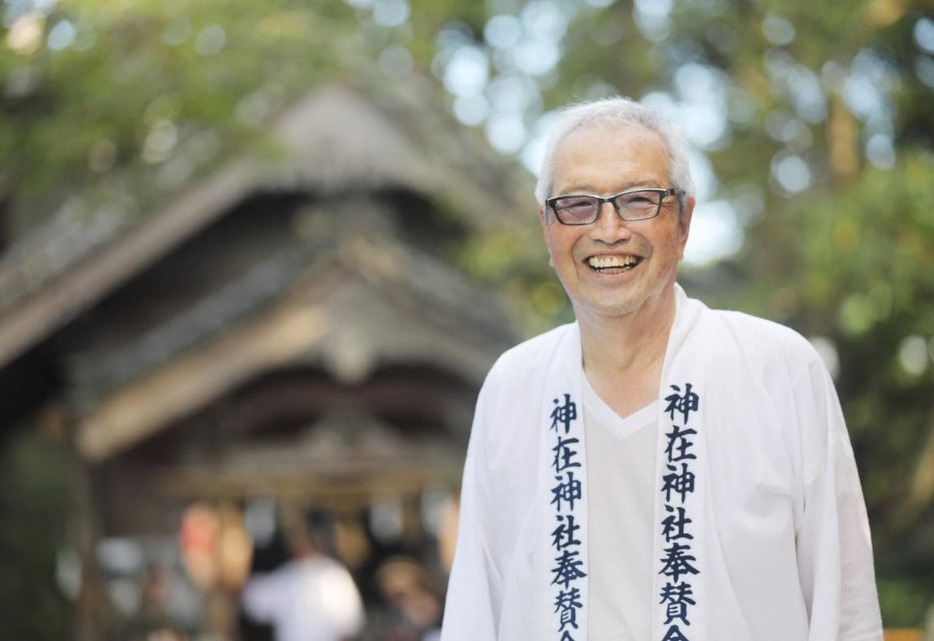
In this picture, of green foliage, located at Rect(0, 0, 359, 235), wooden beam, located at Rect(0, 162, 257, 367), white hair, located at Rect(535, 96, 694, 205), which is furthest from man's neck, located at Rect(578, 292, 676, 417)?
wooden beam, located at Rect(0, 162, 257, 367)

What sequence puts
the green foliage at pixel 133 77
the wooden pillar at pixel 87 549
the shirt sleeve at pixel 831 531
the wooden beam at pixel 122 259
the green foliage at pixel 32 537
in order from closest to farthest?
the shirt sleeve at pixel 831 531, the green foliage at pixel 133 77, the wooden pillar at pixel 87 549, the wooden beam at pixel 122 259, the green foliage at pixel 32 537

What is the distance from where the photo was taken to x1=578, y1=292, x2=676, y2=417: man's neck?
3070 mm

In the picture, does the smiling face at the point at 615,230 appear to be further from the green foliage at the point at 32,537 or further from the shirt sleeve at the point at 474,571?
the green foliage at the point at 32,537

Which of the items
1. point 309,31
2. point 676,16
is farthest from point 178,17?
point 676,16

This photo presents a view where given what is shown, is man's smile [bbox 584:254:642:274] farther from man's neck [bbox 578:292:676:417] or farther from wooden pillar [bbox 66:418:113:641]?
A: wooden pillar [bbox 66:418:113:641]

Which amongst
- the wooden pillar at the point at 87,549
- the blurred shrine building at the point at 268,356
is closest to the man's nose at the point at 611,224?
the blurred shrine building at the point at 268,356

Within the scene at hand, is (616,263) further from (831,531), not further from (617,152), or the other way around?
(831,531)

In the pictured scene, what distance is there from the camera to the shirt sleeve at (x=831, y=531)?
2.84 m

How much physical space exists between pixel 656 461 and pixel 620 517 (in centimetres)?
14

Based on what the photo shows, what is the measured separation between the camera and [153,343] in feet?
39.1

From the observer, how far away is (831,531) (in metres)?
2.86

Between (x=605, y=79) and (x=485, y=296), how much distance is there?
3554 millimetres

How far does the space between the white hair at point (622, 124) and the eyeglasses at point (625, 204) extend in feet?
0.19

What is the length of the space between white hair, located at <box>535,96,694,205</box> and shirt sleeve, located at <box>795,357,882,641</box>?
0.48m
